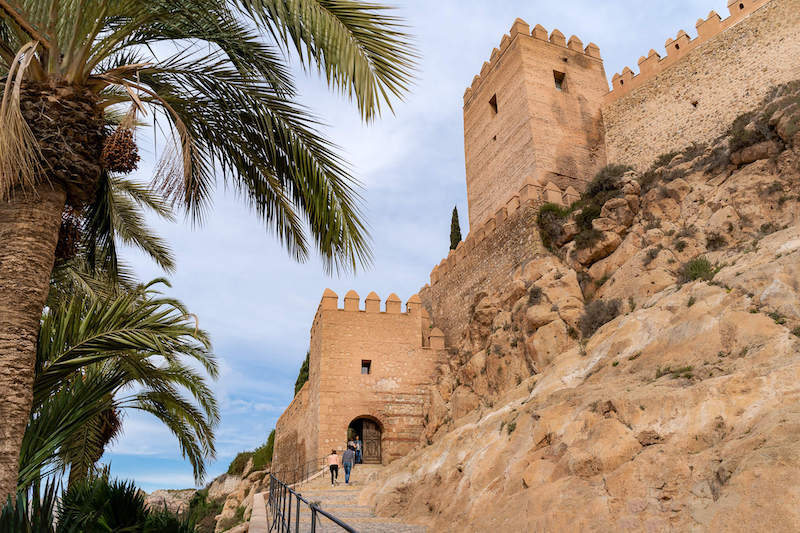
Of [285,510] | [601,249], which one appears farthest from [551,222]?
[285,510]

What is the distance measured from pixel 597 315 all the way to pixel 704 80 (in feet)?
26.3

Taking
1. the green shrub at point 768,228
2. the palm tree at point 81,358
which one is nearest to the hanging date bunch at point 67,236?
the palm tree at point 81,358

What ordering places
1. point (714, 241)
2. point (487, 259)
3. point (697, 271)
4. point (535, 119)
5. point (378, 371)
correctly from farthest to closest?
point (535, 119) < point (378, 371) < point (487, 259) < point (714, 241) < point (697, 271)

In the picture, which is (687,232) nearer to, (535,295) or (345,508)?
(535,295)

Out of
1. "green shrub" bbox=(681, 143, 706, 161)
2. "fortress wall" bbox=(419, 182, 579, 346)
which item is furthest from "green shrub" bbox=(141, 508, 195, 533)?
"green shrub" bbox=(681, 143, 706, 161)

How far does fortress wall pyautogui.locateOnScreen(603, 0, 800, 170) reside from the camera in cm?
1305

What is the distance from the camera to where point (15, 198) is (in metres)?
4.11

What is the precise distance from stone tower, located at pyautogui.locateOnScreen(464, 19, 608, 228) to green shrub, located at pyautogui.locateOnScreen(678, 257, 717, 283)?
702cm

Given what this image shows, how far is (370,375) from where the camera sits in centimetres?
1725

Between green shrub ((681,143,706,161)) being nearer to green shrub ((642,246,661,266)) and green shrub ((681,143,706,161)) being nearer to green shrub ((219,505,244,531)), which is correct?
Answer: green shrub ((642,246,661,266))

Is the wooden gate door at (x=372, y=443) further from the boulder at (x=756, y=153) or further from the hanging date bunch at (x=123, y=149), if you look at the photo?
the hanging date bunch at (x=123, y=149)

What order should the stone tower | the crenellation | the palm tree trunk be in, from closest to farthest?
the palm tree trunk → the stone tower → the crenellation

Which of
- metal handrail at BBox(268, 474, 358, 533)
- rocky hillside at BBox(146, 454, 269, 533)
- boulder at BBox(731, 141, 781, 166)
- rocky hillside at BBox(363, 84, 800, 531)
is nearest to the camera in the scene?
metal handrail at BBox(268, 474, 358, 533)

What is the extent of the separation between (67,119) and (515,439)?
6.11m
